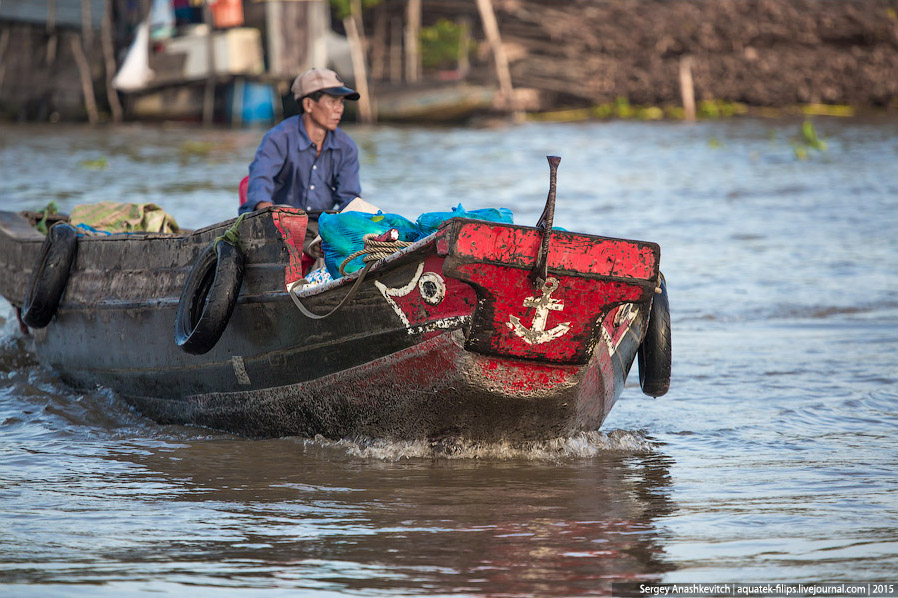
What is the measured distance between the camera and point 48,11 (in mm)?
26172

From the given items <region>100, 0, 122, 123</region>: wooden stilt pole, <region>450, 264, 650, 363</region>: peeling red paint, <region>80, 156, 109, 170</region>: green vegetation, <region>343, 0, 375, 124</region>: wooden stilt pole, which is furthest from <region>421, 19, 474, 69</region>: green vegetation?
<region>450, 264, 650, 363</region>: peeling red paint

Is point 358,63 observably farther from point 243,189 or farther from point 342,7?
point 243,189

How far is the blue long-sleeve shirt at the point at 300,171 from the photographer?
233 inches

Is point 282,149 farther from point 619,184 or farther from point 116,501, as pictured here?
point 619,184

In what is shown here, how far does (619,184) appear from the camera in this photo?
17.0 meters

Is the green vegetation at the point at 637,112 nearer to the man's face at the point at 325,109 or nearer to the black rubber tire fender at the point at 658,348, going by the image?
the man's face at the point at 325,109

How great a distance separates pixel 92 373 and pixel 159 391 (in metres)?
0.76

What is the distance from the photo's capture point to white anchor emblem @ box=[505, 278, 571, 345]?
163 inches

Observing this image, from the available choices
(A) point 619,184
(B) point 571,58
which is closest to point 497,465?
(A) point 619,184

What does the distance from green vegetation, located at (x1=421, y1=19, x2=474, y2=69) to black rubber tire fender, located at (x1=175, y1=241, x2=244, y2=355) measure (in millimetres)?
24177

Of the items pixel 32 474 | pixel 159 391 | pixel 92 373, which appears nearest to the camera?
pixel 32 474

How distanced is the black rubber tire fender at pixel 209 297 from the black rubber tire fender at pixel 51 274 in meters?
1.41

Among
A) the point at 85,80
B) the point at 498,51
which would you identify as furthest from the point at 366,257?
the point at 85,80

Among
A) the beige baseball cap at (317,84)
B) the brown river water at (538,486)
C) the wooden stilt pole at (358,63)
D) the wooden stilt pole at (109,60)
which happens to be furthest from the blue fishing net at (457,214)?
the wooden stilt pole at (109,60)
